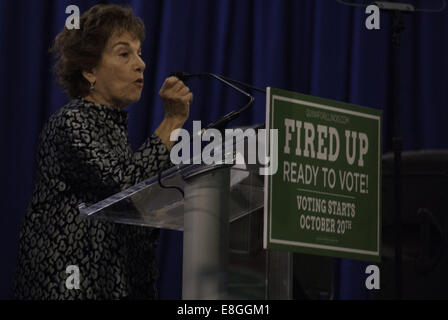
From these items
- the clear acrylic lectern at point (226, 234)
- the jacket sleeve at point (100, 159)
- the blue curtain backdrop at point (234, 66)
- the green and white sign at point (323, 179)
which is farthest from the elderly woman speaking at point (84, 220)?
the blue curtain backdrop at point (234, 66)

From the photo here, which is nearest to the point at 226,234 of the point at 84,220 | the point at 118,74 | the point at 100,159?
the point at 100,159

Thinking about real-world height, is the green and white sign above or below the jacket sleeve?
below

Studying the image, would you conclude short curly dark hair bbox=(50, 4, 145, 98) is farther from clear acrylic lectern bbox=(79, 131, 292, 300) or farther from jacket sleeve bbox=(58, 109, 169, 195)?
clear acrylic lectern bbox=(79, 131, 292, 300)

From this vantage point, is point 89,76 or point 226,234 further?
point 89,76

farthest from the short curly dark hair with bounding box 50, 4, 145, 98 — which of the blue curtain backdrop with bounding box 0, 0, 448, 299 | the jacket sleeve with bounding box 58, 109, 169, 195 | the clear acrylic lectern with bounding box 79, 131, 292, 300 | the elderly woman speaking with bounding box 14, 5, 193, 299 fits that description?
the clear acrylic lectern with bounding box 79, 131, 292, 300

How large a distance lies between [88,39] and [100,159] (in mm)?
498

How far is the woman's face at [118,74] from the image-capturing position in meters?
2.44

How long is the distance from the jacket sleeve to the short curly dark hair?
285 millimetres

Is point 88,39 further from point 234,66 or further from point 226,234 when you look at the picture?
point 234,66

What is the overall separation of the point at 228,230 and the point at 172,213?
37 cm

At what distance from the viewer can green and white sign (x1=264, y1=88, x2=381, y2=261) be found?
60.2 inches

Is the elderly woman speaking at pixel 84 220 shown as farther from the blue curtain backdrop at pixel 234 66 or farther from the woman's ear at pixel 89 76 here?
the blue curtain backdrop at pixel 234 66

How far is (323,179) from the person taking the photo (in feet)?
5.29
